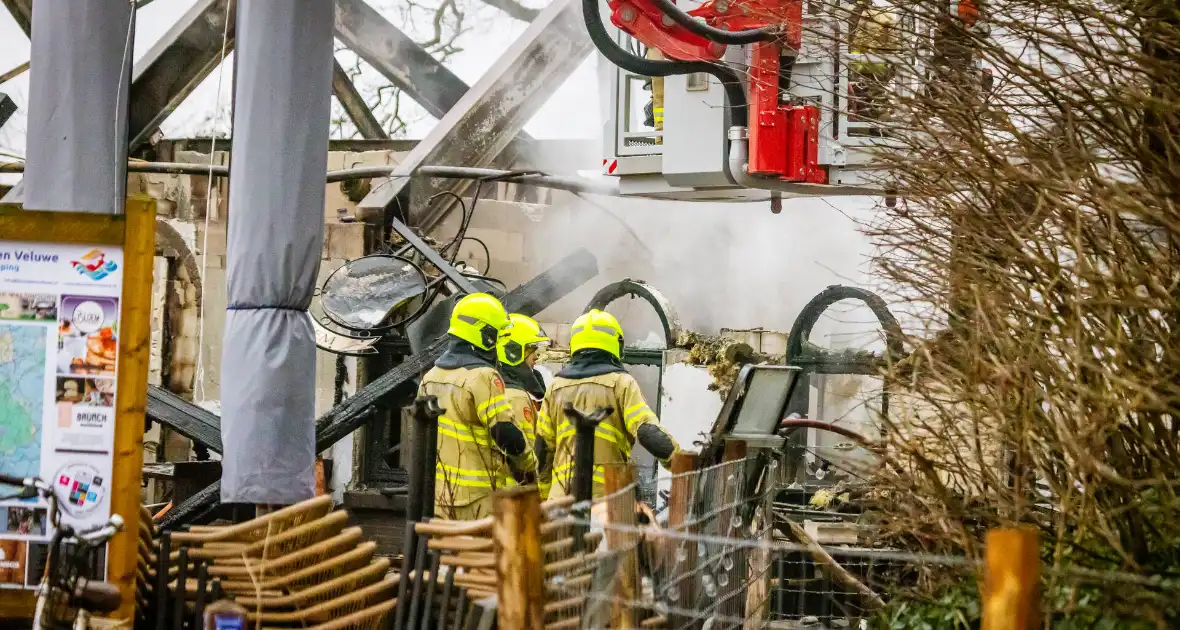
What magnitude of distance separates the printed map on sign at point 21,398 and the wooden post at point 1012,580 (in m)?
3.82

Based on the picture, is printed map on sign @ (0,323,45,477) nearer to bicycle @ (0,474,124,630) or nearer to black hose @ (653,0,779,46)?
bicycle @ (0,474,124,630)

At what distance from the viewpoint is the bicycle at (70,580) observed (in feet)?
16.2

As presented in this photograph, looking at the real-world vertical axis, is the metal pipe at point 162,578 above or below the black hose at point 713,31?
below

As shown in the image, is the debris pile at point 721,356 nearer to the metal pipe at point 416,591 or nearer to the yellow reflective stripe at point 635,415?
the yellow reflective stripe at point 635,415

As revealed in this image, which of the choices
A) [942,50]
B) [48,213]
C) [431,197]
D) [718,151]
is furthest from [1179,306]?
[431,197]

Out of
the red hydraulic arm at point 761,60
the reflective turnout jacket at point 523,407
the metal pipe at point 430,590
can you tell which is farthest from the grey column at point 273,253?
the red hydraulic arm at point 761,60

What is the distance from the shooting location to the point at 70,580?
17.1 ft

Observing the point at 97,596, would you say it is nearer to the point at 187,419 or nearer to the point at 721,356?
the point at 187,419

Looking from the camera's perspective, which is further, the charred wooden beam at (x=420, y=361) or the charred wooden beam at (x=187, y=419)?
the charred wooden beam at (x=420, y=361)

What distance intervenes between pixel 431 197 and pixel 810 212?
3816mm

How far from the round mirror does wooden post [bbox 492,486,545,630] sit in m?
6.90

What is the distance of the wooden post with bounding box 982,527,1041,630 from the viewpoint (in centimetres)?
345

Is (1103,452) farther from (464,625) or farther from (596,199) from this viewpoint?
(596,199)

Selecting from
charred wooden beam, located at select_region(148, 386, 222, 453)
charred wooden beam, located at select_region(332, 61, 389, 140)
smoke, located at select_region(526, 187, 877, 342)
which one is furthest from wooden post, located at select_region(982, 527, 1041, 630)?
charred wooden beam, located at select_region(332, 61, 389, 140)
